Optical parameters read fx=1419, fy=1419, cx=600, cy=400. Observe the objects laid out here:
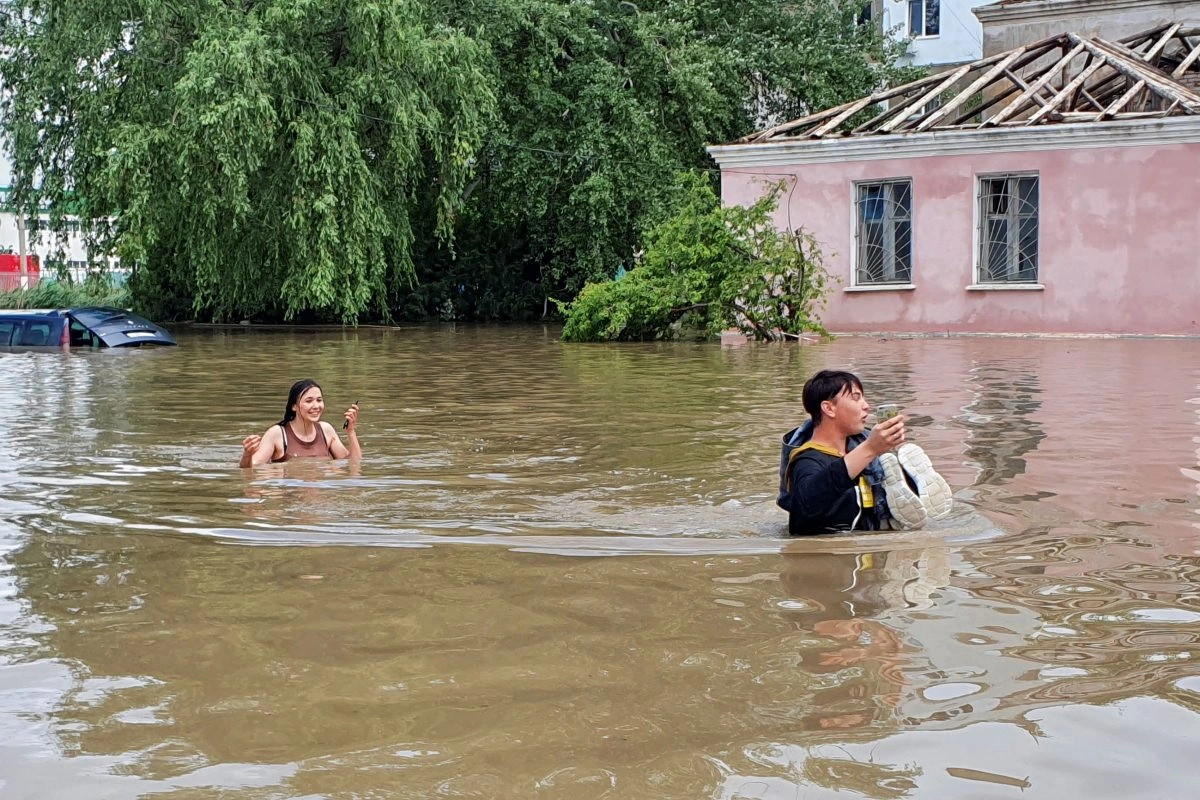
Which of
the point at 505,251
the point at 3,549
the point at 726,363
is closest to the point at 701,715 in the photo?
the point at 3,549

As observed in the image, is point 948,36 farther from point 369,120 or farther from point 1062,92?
point 369,120

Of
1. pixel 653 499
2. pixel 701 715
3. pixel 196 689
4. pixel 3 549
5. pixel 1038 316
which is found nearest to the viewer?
pixel 701 715

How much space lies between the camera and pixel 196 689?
4.96 m

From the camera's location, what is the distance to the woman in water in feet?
36.0

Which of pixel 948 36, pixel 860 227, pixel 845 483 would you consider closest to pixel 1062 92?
pixel 860 227

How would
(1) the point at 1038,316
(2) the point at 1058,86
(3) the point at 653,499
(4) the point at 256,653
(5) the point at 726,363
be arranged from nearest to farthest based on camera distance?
(4) the point at 256,653, (3) the point at 653,499, (5) the point at 726,363, (1) the point at 1038,316, (2) the point at 1058,86

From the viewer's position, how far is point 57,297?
124ft

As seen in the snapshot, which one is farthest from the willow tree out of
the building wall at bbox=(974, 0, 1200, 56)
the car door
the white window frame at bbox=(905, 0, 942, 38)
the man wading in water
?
the white window frame at bbox=(905, 0, 942, 38)

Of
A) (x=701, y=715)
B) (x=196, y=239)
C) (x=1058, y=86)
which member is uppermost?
(x=1058, y=86)

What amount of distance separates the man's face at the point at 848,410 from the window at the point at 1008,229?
20502 mm

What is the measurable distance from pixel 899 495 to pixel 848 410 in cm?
53

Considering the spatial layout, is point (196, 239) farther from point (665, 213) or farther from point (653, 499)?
point (653, 499)

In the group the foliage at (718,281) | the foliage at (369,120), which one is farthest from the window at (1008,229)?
the foliage at (369,120)

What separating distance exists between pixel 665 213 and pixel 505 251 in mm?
7669
